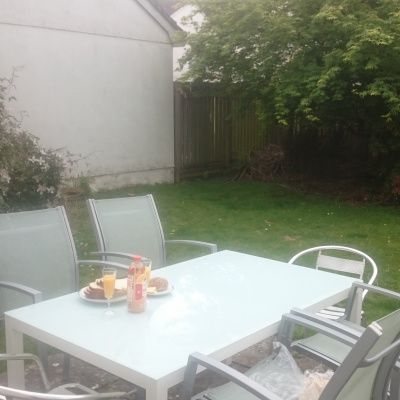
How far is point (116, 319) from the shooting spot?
7.84ft

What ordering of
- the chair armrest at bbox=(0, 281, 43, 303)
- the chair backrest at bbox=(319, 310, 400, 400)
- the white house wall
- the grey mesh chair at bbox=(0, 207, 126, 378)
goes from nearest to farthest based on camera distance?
the chair backrest at bbox=(319, 310, 400, 400) → the chair armrest at bbox=(0, 281, 43, 303) → the grey mesh chair at bbox=(0, 207, 126, 378) → the white house wall

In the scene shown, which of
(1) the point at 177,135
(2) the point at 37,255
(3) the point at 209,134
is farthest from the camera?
(3) the point at 209,134

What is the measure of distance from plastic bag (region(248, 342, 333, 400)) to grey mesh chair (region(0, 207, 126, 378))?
3.52 feet

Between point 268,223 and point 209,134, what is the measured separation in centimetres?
456

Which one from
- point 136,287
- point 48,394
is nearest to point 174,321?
point 136,287

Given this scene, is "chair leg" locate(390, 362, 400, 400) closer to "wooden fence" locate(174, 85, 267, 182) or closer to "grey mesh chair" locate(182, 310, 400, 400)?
"grey mesh chair" locate(182, 310, 400, 400)

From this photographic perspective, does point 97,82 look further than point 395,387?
Yes

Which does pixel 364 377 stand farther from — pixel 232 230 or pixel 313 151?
pixel 313 151

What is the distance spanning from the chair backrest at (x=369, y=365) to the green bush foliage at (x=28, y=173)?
391cm

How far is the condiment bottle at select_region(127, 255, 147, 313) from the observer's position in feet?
7.97

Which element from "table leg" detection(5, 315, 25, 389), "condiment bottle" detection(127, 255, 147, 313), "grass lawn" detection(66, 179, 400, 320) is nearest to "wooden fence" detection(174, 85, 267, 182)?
"grass lawn" detection(66, 179, 400, 320)

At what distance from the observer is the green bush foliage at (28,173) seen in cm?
520

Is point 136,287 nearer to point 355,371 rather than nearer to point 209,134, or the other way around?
point 355,371

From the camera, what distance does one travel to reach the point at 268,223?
25.1 feet
